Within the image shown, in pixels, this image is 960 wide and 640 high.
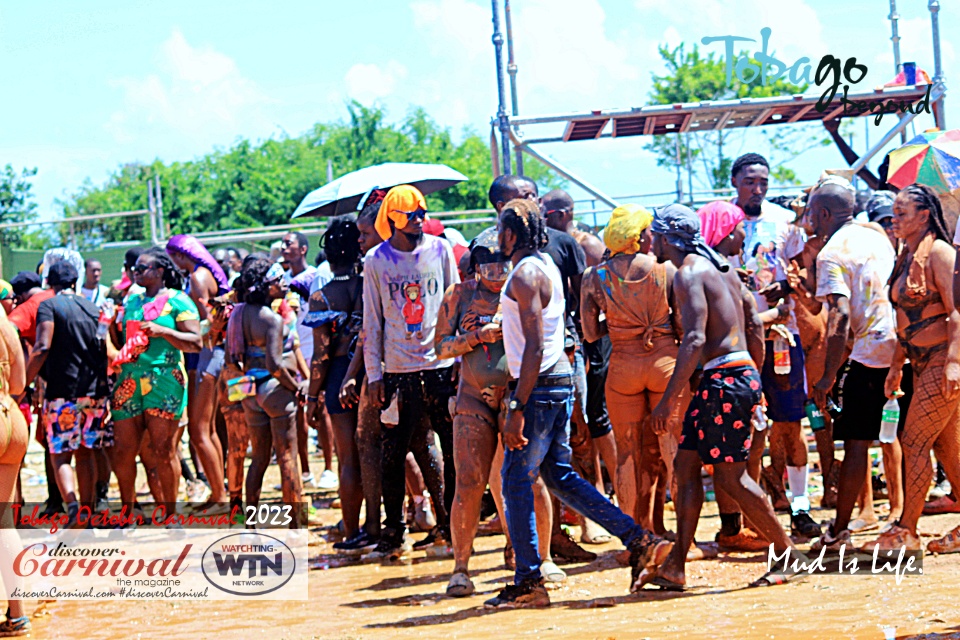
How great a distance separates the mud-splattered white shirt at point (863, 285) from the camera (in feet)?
20.9

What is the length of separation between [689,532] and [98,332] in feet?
16.8

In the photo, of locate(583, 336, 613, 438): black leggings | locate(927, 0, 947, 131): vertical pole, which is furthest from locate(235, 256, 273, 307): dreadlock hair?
locate(927, 0, 947, 131): vertical pole

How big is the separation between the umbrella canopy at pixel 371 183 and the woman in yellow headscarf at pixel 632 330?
2411 millimetres

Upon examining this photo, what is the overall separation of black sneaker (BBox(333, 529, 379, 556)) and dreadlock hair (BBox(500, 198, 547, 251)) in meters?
2.51

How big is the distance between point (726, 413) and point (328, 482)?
5.59m

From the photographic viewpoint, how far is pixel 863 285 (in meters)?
6.50

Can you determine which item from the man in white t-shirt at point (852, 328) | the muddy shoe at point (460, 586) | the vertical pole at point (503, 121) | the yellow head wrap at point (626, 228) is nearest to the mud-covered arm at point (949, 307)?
the man in white t-shirt at point (852, 328)

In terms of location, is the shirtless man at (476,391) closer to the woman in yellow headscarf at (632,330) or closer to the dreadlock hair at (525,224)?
the dreadlock hair at (525,224)

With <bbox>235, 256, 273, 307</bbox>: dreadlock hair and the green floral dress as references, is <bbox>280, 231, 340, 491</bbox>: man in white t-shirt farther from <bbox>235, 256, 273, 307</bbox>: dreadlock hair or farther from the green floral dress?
<bbox>235, 256, 273, 307</bbox>: dreadlock hair

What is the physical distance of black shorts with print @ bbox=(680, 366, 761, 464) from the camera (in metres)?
5.43

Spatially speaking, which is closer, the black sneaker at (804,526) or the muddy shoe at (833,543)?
the muddy shoe at (833,543)

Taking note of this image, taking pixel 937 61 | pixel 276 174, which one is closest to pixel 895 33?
pixel 937 61

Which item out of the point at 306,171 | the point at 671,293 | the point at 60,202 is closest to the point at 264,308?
the point at 671,293

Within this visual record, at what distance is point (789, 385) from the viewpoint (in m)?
7.11
